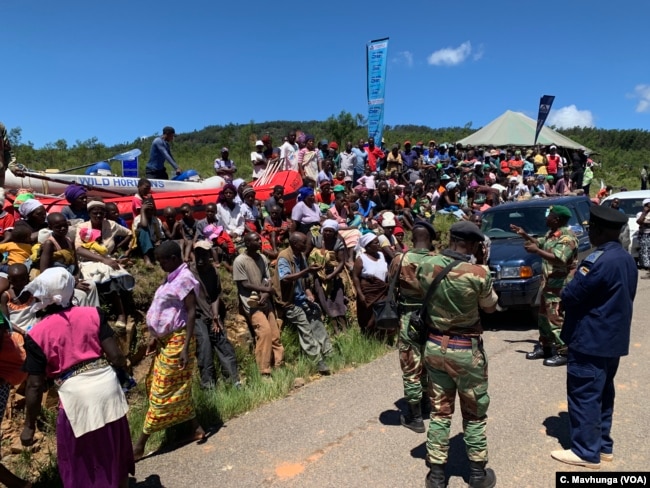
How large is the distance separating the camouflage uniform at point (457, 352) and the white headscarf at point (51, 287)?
232 centimetres

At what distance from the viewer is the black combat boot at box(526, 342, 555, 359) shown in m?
6.43

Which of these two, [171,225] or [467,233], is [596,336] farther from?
[171,225]

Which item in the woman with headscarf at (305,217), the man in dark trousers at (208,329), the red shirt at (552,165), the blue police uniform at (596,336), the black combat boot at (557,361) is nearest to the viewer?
the blue police uniform at (596,336)

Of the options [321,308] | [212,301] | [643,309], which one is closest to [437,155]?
[643,309]

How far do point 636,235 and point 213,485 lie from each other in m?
12.4

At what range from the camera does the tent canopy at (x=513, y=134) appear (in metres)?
24.9

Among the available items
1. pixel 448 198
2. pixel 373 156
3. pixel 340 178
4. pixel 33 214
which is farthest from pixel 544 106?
pixel 33 214

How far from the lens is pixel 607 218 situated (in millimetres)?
3779

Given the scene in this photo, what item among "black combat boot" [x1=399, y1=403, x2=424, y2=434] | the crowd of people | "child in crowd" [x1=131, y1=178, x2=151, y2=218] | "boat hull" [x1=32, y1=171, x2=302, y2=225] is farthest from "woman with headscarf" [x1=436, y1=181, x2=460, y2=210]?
"black combat boot" [x1=399, y1=403, x2=424, y2=434]

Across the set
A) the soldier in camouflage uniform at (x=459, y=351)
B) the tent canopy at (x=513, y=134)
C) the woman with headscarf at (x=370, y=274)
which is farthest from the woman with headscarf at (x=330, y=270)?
the tent canopy at (x=513, y=134)

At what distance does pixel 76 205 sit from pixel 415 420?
522cm

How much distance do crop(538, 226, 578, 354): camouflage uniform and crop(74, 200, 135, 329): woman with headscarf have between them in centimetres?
499

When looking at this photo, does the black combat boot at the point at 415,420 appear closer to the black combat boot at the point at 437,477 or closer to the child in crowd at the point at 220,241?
the black combat boot at the point at 437,477

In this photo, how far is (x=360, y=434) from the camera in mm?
4586
